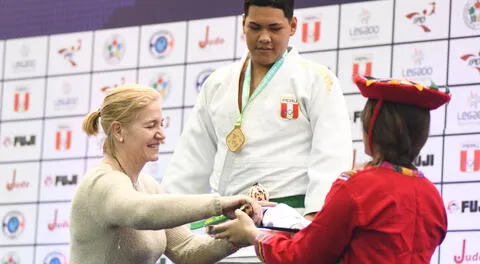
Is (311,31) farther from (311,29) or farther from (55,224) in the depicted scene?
Result: (55,224)

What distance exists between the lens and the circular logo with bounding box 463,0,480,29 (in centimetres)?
595

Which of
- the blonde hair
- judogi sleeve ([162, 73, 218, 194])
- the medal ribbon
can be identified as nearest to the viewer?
the blonde hair

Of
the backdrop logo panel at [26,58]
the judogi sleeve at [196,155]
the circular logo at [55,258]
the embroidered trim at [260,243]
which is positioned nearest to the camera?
the embroidered trim at [260,243]

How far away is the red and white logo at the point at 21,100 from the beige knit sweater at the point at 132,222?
3.86 m

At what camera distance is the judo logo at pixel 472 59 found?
588cm

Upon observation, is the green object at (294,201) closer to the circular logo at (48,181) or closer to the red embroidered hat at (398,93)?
the red embroidered hat at (398,93)

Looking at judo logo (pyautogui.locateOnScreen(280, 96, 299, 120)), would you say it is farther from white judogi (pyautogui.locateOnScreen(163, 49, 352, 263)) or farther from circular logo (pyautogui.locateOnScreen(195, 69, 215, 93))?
circular logo (pyautogui.locateOnScreen(195, 69, 215, 93))

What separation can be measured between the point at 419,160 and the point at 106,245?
8.95 feet

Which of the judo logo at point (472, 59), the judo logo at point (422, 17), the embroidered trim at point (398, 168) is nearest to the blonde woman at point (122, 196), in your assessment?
the embroidered trim at point (398, 168)

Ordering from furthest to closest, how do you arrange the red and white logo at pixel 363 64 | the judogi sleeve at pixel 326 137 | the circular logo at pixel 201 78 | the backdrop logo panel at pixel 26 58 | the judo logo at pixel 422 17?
the backdrop logo panel at pixel 26 58
the circular logo at pixel 201 78
the red and white logo at pixel 363 64
the judo logo at pixel 422 17
the judogi sleeve at pixel 326 137

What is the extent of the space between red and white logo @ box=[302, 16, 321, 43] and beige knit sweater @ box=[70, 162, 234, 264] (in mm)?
2806

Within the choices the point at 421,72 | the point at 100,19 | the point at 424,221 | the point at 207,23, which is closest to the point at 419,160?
the point at 421,72

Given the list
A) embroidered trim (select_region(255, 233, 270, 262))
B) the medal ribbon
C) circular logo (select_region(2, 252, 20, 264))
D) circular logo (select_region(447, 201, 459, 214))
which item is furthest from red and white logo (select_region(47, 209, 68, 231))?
embroidered trim (select_region(255, 233, 270, 262))

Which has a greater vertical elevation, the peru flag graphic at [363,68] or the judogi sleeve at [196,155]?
the peru flag graphic at [363,68]
